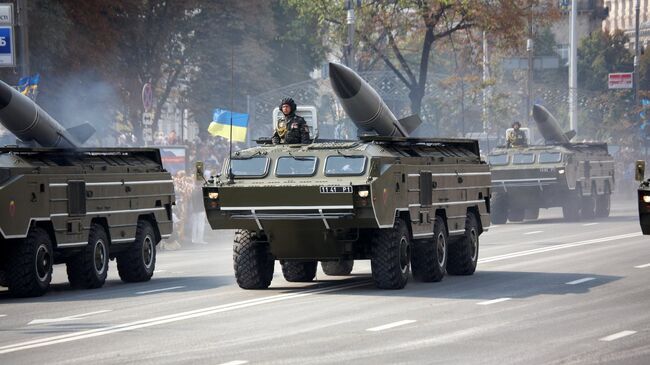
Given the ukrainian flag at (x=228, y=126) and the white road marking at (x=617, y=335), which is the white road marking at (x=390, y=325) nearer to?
the white road marking at (x=617, y=335)

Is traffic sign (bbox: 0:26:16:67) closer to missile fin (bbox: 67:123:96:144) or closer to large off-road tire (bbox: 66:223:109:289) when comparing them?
missile fin (bbox: 67:123:96:144)

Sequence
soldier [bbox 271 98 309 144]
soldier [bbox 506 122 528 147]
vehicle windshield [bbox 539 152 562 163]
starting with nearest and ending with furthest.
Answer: soldier [bbox 271 98 309 144] → vehicle windshield [bbox 539 152 562 163] → soldier [bbox 506 122 528 147]

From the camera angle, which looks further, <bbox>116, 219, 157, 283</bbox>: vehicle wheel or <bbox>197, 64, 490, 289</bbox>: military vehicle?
<bbox>116, 219, 157, 283</bbox>: vehicle wheel

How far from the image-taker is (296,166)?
21.1 m

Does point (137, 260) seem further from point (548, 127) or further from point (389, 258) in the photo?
point (548, 127)

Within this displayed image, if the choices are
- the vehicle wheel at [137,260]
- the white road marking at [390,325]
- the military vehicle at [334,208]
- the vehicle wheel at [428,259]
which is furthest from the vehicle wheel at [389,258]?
the vehicle wheel at [137,260]

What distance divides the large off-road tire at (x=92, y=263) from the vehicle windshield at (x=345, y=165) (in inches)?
164

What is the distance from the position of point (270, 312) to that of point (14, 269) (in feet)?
14.8

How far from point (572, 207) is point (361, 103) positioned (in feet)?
70.6

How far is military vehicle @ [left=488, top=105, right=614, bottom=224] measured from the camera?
43.2 meters

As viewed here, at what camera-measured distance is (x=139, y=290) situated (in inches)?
886

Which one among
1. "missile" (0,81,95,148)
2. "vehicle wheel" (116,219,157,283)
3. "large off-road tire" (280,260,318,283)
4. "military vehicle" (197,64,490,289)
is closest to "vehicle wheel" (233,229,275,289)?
"military vehicle" (197,64,490,289)

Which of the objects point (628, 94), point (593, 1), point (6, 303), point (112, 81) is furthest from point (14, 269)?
point (593, 1)

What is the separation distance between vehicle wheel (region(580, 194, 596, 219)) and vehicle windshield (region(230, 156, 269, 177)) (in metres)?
25.2
